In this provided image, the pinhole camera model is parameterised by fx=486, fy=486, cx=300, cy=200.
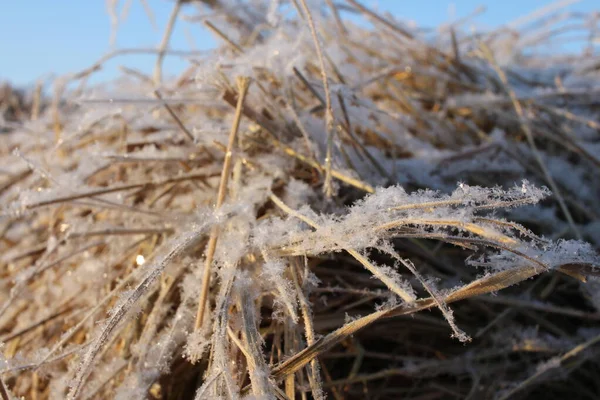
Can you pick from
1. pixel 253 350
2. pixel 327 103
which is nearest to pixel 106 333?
pixel 253 350

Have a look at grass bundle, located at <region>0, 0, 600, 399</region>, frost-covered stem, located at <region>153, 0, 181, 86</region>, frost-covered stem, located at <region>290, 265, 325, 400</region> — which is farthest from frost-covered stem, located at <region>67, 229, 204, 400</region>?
frost-covered stem, located at <region>153, 0, 181, 86</region>

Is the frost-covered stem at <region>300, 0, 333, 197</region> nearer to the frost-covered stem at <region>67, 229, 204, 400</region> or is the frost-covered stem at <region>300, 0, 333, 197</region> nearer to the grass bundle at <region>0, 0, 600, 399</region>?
the grass bundle at <region>0, 0, 600, 399</region>

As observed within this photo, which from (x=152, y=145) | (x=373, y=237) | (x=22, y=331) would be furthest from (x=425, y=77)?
(x=22, y=331)

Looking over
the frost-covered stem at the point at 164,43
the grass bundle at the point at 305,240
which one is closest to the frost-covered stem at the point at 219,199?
the grass bundle at the point at 305,240

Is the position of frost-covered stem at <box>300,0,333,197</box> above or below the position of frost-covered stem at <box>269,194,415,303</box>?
above

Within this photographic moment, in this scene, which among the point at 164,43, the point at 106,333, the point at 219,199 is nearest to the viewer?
the point at 106,333

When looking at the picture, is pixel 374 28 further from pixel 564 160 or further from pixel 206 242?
pixel 206 242

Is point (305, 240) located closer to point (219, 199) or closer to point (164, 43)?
point (219, 199)

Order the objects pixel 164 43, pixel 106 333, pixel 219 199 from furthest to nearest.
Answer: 1. pixel 164 43
2. pixel 219 199
3. pixel 106 333
